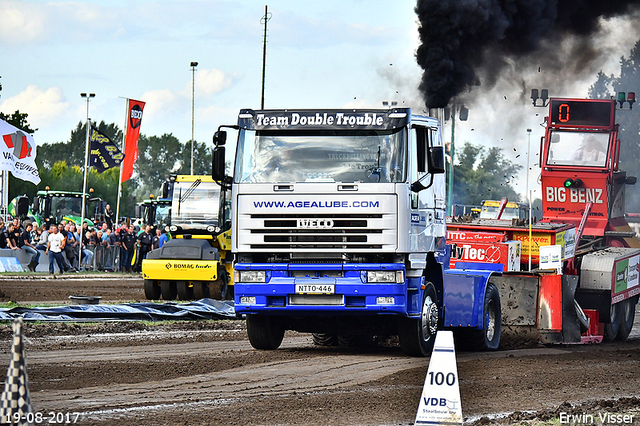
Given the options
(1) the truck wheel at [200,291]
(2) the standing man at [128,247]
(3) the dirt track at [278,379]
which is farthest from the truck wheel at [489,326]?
(2) the standing man at [128,247]

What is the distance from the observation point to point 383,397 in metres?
9.59

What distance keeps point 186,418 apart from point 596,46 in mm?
19745

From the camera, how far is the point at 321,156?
41.3 ft

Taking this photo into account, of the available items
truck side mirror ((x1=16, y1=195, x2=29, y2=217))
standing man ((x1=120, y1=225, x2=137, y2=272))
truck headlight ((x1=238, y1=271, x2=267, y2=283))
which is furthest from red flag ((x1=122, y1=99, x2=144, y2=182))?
truck headlight ((x1=238, y1=271, x2=267, y2=283))

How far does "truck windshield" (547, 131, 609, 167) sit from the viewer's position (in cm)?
2272

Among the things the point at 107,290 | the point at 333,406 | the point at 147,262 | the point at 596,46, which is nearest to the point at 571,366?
the point at 333,406

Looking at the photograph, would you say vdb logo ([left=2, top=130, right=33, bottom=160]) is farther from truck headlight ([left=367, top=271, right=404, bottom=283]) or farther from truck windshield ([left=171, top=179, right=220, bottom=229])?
truck headlight ([left=367, top=271, right=404, bottom=283])

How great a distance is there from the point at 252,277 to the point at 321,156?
1.90m

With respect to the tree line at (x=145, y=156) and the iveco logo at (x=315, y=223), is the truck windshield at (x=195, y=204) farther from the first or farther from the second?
the tree line at (x=145, y=156)

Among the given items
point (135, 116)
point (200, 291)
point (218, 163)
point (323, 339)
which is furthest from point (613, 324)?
point (135, 116)

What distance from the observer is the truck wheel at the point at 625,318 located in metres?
17.0

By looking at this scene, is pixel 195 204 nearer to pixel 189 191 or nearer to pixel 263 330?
pixel 189 191

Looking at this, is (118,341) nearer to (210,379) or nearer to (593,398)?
(210,379)

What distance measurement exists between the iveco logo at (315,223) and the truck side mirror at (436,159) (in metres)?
1.69
